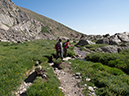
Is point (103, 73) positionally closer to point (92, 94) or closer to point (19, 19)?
point (92, 94)

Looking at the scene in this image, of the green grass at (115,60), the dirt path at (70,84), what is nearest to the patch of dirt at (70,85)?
the dirt path at (70,84)

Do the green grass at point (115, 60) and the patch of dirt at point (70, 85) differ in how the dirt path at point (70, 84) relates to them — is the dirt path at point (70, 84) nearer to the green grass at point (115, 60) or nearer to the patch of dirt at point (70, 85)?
the patch of dirt at point (70, 85)

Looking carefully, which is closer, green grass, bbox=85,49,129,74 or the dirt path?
the dirt path

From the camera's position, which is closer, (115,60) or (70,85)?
(70,85)

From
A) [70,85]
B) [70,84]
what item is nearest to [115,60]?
[70,84]

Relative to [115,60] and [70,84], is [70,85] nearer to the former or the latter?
[70,84]

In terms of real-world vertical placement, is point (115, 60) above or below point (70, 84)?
above

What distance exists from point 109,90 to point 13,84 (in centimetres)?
761

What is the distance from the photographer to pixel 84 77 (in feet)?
30.1

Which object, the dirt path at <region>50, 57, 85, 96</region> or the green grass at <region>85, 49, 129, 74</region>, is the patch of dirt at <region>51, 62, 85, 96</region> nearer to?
the dirt path at <region>50, 57, 85, 96</region>

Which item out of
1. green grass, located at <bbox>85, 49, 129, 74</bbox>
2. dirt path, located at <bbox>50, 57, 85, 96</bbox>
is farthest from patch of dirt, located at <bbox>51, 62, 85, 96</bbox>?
green grass, located at <bbox>85, 49, 129, 74</bbox>

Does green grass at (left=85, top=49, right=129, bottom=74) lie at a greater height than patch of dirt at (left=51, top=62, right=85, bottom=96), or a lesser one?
greater

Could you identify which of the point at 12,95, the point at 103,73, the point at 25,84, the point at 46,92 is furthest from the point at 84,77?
the point at 12,95

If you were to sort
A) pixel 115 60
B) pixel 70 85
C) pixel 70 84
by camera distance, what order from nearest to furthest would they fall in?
pixel 70 85, pixel 70 84, pixel 115 60
